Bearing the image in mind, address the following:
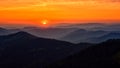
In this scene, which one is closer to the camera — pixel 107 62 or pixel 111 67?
pixel 111 67

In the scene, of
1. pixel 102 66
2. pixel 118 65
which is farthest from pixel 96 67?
pixel 118 65

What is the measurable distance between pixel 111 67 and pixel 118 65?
371 cm

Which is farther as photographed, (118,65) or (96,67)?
(96,67)

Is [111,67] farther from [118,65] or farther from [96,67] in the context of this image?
[96,67]

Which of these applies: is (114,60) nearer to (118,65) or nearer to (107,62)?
(107,62)

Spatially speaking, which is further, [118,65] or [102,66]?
[102,66]

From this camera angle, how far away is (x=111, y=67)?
182 meters

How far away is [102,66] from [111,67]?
1137 centimetres

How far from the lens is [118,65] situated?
181 m

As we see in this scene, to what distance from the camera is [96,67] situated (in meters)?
197

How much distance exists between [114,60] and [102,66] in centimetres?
974

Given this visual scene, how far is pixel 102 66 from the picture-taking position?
19262 centimetres

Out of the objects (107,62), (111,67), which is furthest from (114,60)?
(111,67)

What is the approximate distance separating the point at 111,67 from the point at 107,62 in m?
16.5
